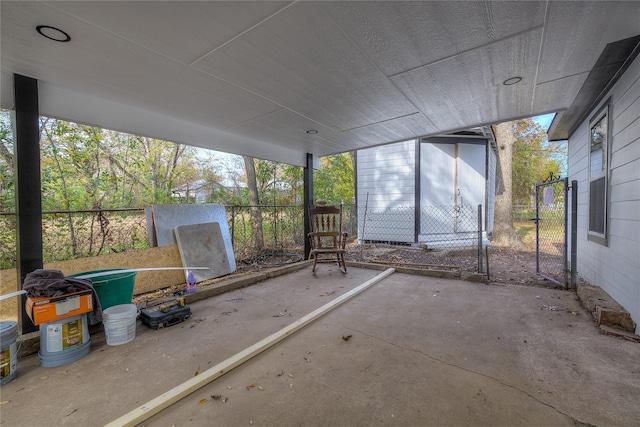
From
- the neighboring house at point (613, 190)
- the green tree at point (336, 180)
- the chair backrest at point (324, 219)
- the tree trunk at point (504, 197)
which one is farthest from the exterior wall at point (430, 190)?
the green tree at point (336, 180)

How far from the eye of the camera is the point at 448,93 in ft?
9.04

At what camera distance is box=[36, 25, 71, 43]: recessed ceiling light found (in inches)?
66.7

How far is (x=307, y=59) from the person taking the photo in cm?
214

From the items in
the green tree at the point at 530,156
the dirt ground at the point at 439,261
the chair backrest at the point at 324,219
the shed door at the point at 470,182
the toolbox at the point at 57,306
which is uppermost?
the green tree at the point at 530,156

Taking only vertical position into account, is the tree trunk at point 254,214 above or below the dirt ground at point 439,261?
above

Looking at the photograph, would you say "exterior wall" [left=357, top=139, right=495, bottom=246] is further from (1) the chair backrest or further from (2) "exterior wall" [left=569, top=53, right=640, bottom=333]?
(2) "exterior wall" [left=569, top=53, right=640, bottom=333]

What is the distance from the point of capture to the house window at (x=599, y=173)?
282cm

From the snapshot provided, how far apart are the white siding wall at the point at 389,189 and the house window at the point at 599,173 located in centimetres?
355

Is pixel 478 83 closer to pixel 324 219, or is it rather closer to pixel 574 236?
pixel 574 236

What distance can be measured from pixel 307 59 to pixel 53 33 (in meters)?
1.68

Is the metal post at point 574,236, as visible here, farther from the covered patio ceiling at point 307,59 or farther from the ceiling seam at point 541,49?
the ceiling seam at point 541,49

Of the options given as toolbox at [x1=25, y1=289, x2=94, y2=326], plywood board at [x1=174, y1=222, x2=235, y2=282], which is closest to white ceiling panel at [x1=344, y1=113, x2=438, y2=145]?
plywood board at [x1=174, y1=222, x2=235, y2=282]

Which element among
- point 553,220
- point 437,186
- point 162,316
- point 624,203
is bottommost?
point 162,316

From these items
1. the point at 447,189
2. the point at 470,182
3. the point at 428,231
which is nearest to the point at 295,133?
the point at 428,231
